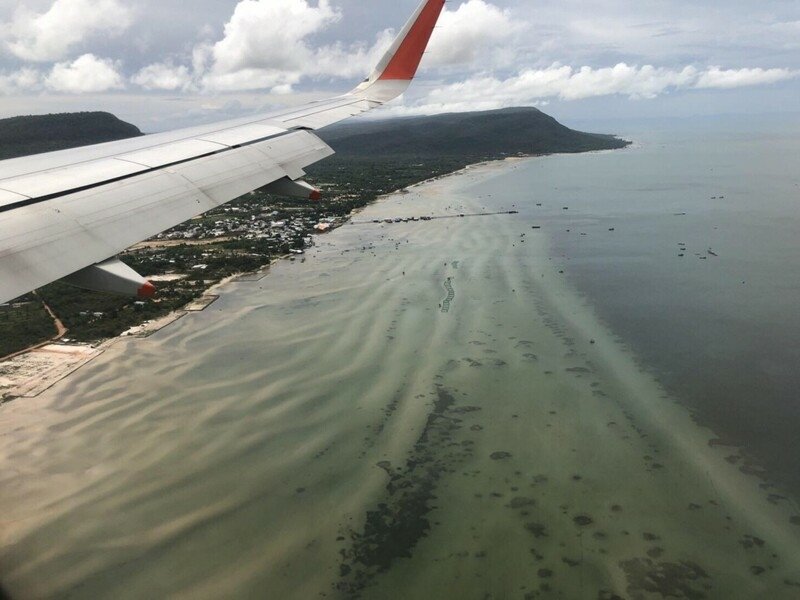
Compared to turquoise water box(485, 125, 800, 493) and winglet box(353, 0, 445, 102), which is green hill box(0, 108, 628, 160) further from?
winglet box(353, 0, 445, 102)

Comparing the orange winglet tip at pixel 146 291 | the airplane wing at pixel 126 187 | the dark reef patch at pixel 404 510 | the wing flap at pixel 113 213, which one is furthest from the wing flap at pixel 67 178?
the dark reef patch at pixel 404 510

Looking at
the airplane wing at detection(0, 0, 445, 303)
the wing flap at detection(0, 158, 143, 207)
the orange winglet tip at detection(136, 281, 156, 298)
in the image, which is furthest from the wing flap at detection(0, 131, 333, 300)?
the orange winglet tip at detection(136, 281, 156, 298)

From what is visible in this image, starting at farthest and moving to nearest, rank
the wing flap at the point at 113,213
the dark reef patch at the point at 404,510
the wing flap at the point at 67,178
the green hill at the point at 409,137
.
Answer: the green hill at the point at 409,137 < the dark reef patch at the point at 404,510 < the wing flap at the point at 67,178 < the wing flap at the point at 113,213

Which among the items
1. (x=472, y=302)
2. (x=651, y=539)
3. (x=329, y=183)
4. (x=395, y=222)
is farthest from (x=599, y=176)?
(x=651, y=539)

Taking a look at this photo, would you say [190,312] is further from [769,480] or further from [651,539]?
[769,480]

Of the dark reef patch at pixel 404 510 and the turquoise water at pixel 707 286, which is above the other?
the turquoise water at pixel 707 286

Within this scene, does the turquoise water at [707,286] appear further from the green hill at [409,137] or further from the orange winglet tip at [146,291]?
the green hill at [409,137]
